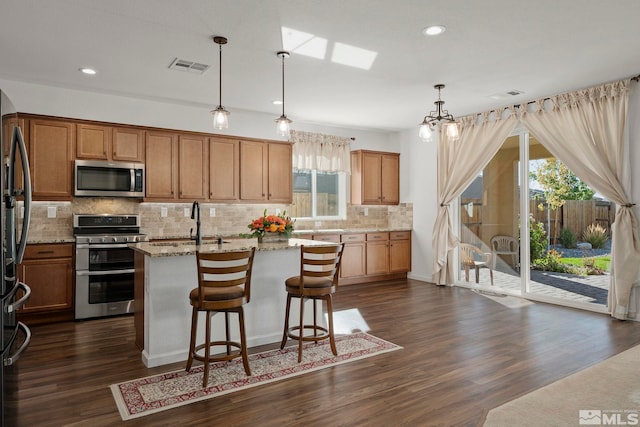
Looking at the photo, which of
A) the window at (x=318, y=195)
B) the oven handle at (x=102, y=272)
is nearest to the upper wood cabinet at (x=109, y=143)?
the oven handle at (x=102, y=272)

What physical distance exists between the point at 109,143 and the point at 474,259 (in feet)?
18.1

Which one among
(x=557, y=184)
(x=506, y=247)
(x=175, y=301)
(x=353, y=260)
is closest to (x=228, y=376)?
(x=175, y=301)

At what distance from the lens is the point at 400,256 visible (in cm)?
745

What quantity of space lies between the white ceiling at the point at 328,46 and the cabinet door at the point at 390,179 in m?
2.06

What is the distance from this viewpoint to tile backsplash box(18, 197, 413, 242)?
505 centimetres

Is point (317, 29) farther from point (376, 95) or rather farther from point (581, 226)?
point (581, 226)

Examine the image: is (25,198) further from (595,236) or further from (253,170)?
(595,236)

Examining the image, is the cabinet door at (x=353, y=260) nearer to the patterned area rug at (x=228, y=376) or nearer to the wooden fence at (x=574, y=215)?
the wooden fence at (x=574, y=215)

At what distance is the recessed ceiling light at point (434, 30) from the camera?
3430mm

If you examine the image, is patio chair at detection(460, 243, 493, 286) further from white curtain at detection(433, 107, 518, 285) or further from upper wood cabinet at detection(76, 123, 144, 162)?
upper wood cabinet at detection(76, 123, 144, 162)

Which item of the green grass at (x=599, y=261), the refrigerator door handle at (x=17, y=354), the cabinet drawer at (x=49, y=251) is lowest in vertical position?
the refrigerator door handle at (x=17, y=354)

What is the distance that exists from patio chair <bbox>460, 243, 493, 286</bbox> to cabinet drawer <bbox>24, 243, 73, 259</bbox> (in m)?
5.58

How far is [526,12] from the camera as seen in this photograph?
10.4 feet

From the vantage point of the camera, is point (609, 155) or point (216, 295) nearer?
point (216, 295)
